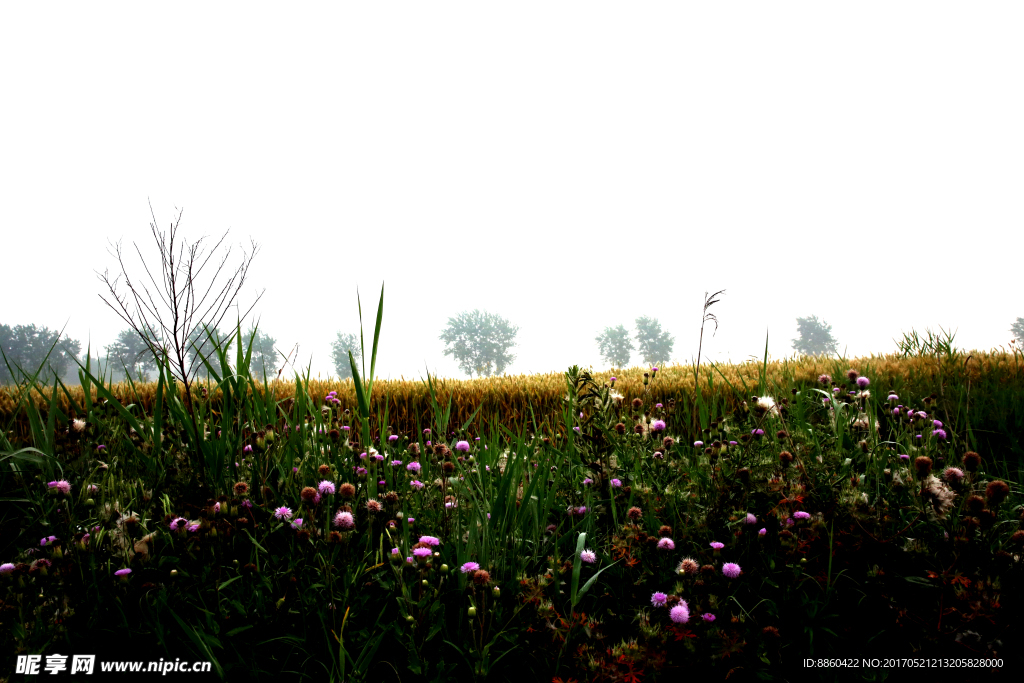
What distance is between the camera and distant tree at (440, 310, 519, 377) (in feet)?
216

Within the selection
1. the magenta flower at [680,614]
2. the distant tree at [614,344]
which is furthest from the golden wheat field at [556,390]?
the distant tree at [614,344]

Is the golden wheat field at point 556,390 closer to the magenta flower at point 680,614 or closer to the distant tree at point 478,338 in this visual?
the magenta flower at point 680,614

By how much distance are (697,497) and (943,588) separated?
899 millimetres

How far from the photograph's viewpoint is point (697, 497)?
8.43 ft

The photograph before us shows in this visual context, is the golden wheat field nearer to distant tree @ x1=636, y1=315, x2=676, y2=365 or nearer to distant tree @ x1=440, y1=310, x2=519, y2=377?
distant tree @ x1=440, y1=310, x2=519, y2=377

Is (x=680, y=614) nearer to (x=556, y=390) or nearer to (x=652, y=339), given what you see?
(x=556, y=390)

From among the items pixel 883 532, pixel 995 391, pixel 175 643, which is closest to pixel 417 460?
pixel 175 643

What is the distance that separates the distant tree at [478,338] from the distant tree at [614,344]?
1283cm

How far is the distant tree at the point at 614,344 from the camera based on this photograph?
7281 centimetres

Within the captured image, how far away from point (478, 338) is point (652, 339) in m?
22.8

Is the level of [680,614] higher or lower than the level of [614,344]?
lower

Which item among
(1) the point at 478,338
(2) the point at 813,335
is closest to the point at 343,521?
(1) the point at 478,338

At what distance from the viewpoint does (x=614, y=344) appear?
7300cm

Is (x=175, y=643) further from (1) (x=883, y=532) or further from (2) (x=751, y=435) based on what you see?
(1) (x=883, y=532)
